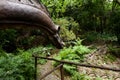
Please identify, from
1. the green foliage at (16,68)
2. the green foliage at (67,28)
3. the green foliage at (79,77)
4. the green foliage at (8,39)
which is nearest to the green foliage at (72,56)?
the green foliage at (79,77)

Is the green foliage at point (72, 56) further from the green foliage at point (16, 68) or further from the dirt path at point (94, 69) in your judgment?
the green foliage at point (16, 68)

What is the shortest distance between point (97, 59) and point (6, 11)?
796 centimetres

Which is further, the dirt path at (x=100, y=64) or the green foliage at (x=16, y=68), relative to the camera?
the dirt path at (x=100, y=64)

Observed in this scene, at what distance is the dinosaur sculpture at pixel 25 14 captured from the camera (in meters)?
0.77

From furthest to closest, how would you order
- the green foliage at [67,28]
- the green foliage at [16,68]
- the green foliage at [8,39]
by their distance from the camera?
the green foliage at [67,28] < the green foliage at [8,39] < the green foliage at [16,68]

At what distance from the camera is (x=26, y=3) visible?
844 millimetres

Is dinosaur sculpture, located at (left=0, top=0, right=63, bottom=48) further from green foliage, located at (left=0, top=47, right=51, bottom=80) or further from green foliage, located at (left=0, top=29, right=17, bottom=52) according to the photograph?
green foliage, located at (left=0, top=29, right=17, bottom=52)

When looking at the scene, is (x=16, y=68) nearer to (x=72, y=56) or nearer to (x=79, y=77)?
(x=79, y=77)

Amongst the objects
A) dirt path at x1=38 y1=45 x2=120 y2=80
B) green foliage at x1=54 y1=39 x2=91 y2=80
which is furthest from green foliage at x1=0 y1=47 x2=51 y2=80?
green foliage at x1=54 y1=39 x2=91 y2=80

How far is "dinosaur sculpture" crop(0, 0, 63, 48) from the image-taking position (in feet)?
2.54

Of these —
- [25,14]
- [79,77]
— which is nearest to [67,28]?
[79,77]

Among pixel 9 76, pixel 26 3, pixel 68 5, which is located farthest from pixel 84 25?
pixel 26 3

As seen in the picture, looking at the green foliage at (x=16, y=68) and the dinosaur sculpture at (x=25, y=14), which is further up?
the dinosaur sculpture at (x=25, y=14)

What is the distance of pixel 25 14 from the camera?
819 mm
